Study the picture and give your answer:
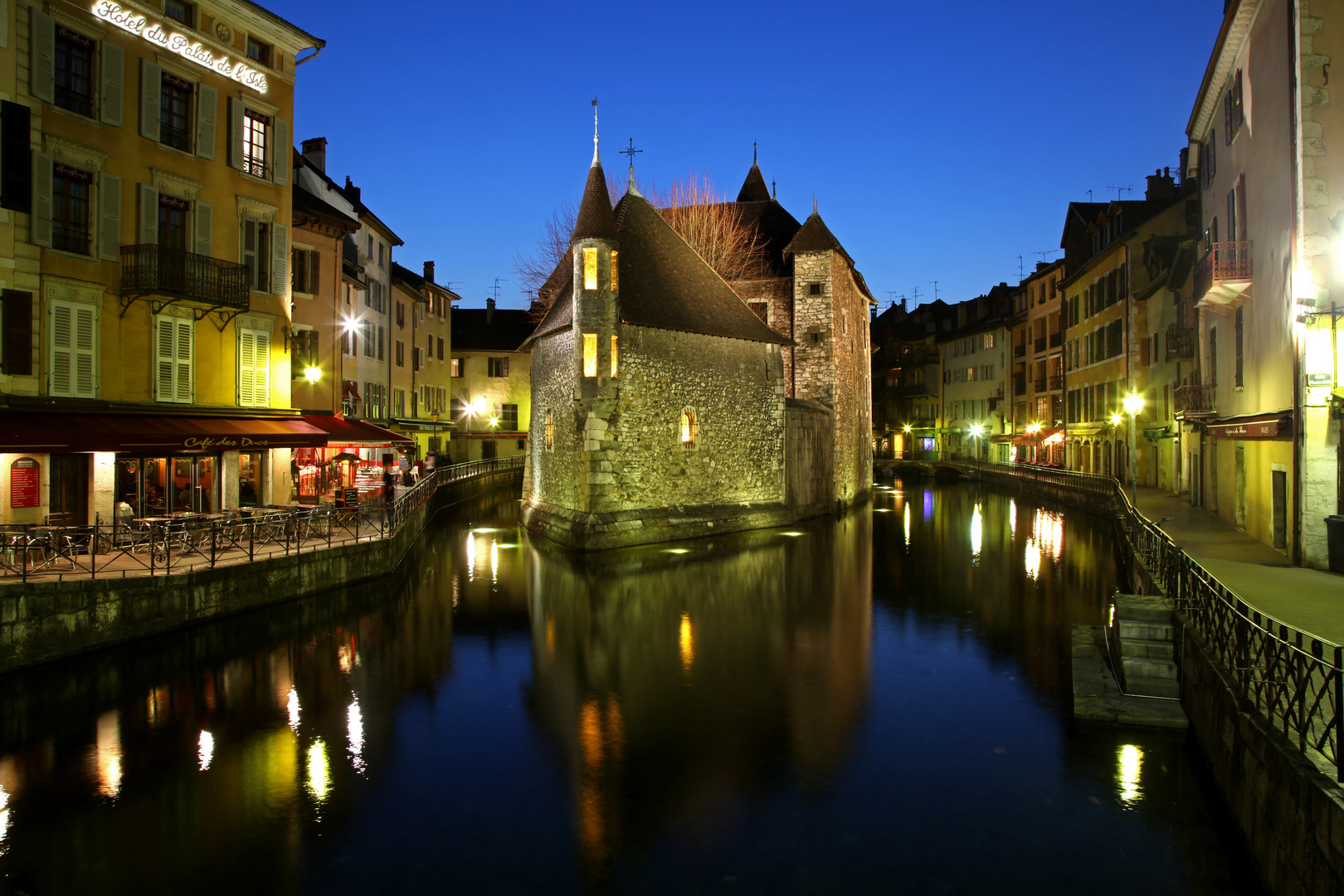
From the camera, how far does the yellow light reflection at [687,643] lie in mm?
12930

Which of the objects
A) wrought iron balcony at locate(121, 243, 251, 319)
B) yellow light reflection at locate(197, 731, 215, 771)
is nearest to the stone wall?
yellow light reflection at locate(197, 731, 215, 771)

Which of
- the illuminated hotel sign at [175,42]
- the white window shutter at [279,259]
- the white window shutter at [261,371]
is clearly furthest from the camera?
the white window shutter at [279,259]

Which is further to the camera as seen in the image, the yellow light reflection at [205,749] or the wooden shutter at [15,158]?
the wooden shutter at [15,158]

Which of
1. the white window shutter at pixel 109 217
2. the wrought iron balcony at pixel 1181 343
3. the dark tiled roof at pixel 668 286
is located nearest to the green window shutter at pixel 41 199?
the white window shutter at pixel 109 217

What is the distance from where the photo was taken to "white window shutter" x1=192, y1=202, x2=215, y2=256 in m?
18.1

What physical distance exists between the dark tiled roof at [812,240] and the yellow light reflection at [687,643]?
20.7m

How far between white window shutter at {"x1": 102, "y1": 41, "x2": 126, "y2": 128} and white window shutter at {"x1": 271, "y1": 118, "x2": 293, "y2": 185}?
12.2ft

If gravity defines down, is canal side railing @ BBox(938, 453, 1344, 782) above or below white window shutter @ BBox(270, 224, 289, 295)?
below

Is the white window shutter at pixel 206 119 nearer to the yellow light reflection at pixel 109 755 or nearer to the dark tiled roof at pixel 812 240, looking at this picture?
the yellow light reflection at pixel 109 755

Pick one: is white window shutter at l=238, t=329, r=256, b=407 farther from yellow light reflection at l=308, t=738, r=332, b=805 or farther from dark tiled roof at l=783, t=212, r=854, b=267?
dark tiled roof at l=783, t=212, r=854, b=267

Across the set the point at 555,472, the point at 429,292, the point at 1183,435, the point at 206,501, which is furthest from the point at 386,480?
the point at 1183,435

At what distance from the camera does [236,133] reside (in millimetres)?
18969

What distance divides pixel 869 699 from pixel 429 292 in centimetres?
3900

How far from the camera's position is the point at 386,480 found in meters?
26.5
